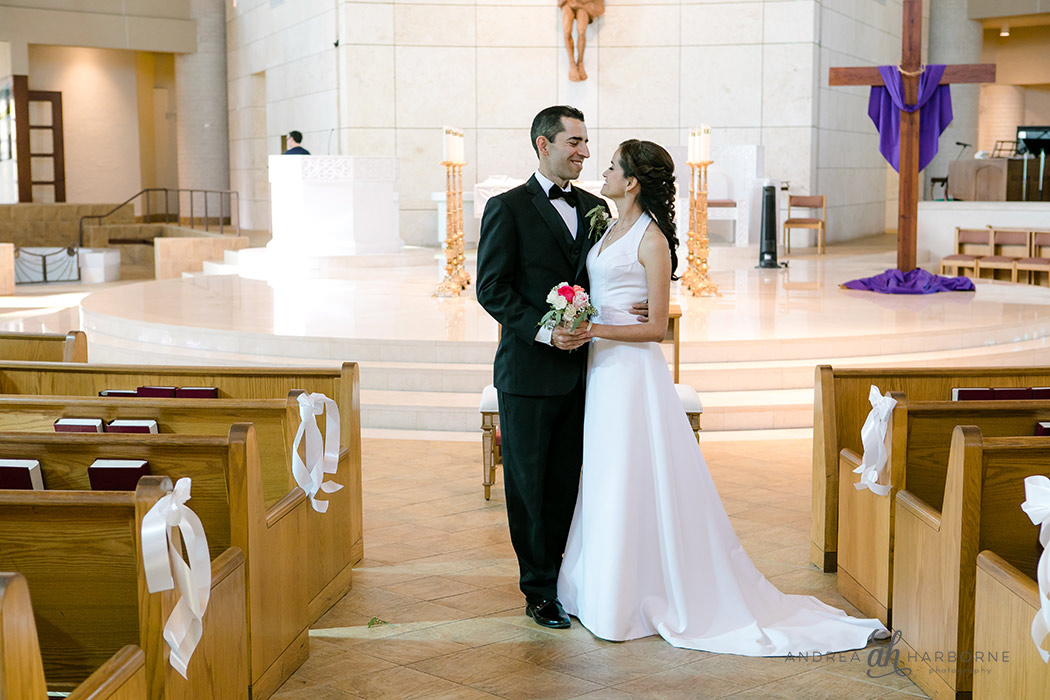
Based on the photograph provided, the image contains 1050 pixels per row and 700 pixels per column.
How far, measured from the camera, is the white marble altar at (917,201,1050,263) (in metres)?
12.3

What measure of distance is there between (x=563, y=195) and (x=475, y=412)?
9.77 feet

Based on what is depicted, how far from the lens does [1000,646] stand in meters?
2.54

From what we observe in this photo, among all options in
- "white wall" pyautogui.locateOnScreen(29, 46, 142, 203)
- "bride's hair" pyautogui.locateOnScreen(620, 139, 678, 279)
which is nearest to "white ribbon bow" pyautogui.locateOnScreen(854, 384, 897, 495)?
"bride's hair" pyautogui.locateOnScreen(620, 139, 678, 279)

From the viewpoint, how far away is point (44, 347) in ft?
15.7

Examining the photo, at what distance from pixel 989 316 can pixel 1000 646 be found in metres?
6.27

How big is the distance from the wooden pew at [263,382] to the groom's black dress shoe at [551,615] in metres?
0.82

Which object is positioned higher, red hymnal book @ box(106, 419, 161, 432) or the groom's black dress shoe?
red hymnal book @ box(106, 419, 161, 432)

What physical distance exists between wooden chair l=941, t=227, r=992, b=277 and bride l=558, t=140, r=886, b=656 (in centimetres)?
937

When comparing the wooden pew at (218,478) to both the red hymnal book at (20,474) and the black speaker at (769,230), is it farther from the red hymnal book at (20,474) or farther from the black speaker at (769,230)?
the black speaker at (769,230)

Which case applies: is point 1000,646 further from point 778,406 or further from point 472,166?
point 472,166

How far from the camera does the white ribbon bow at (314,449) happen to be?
333cm

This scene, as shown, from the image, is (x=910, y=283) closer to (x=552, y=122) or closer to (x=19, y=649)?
(x=552, y=122)

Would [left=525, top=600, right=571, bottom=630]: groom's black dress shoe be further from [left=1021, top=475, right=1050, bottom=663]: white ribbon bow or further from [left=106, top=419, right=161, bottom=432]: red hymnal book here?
[left=1021, top=475, right=1050, bottom=663]: white ribbon bow

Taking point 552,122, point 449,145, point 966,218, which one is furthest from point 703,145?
point 552,122
